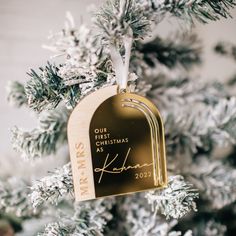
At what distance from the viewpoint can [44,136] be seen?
1.85ft

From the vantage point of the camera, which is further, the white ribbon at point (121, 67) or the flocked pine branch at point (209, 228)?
the flocked pine branch at point (209, 228)

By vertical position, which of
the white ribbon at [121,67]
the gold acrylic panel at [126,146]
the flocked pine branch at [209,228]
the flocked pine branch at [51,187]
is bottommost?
the flocked pine branch at [209,228]

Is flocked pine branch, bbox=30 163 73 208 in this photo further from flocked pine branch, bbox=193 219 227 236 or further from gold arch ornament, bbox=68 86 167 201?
flocked pine branch, bbox=193 219 227 236

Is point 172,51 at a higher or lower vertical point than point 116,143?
higher

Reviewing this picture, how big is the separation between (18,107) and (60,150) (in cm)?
8

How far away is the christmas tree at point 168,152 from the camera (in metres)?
0.51

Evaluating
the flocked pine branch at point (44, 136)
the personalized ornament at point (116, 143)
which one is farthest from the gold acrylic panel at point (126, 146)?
the flocked pine branch at point (44, 136)

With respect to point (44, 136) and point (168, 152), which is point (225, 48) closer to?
point (168, 152)

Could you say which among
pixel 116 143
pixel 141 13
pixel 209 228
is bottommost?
pixel 209 228

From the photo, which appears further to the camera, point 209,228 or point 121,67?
point 209,228

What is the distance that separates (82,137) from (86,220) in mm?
137

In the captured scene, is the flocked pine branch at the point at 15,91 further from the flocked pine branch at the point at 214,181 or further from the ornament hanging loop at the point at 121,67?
the flocked pine branch at the point at 214,181

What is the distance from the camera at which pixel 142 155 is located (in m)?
0.50

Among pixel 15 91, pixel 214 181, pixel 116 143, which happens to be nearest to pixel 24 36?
pixel 15 91
